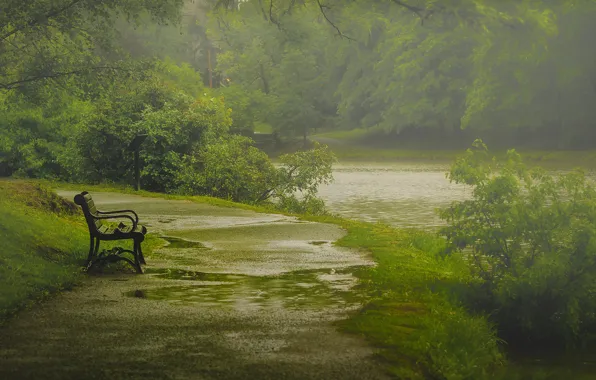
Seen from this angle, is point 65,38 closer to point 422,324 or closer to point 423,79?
point 422,324

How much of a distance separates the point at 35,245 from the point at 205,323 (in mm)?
4806

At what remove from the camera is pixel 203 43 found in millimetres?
97750

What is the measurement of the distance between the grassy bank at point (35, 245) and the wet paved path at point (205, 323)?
1.14 feet

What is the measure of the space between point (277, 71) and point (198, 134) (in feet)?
182

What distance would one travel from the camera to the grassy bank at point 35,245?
10.2 m

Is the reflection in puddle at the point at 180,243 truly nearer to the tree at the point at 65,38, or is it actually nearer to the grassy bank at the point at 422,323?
the grassy bank at the point at 422,323

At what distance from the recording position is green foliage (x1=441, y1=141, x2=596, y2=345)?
35.9 feet

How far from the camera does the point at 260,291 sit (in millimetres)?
10797

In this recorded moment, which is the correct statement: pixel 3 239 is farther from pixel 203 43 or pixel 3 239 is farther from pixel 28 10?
pixel 203 43

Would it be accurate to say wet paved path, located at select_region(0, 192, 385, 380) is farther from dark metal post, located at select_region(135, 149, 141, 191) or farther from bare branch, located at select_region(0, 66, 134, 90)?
dark metal post, located at select_region(135, 149, 141, 191)

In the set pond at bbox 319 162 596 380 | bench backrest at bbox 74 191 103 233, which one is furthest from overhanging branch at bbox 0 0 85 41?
pond at bbox 319 162 596 380

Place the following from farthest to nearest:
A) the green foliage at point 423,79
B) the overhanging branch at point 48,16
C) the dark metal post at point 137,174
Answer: the green foliage at point 423,79 → the dark metal post at point 137,174 → the overhanging branch at point 48,16

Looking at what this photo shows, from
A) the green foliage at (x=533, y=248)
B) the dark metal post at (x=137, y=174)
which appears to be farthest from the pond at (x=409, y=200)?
the dark metal post at (x=137, y=174)

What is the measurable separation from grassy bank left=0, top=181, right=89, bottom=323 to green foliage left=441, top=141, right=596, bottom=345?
17.2 ft
